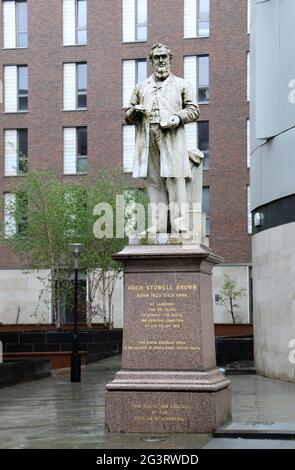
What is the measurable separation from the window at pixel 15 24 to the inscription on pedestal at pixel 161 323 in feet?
159

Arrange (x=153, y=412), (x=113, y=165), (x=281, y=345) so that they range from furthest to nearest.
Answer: (x=113, y=165) < (x=281, y=345) < (x=153, y=412)

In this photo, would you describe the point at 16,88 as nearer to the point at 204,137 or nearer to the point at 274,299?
the point at 204,137

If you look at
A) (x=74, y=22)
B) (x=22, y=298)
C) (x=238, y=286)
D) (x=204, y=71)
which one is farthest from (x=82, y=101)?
(x=238, y=286)

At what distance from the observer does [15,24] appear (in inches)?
2381

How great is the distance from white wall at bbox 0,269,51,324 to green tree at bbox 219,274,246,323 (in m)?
10.6

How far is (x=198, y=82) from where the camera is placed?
58.0 m

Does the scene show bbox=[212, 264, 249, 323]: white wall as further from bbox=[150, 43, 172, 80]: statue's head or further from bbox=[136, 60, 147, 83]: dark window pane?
bbox=[150, 43, 172, 80]: statue's head

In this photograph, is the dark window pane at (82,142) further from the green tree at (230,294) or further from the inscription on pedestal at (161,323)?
the inscription on pedestal at (161,323)

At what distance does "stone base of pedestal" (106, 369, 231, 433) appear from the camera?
13.5 m

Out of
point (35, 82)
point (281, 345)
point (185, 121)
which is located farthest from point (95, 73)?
point (185, 121)

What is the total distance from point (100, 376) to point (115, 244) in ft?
55.4

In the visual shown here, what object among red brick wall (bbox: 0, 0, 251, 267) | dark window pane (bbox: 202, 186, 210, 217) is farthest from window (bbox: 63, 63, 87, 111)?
dark window pane (bbox: 202, 186, 210, 217)

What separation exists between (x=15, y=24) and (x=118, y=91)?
795 centimetres

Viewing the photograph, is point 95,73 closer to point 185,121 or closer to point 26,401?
point 26,401
